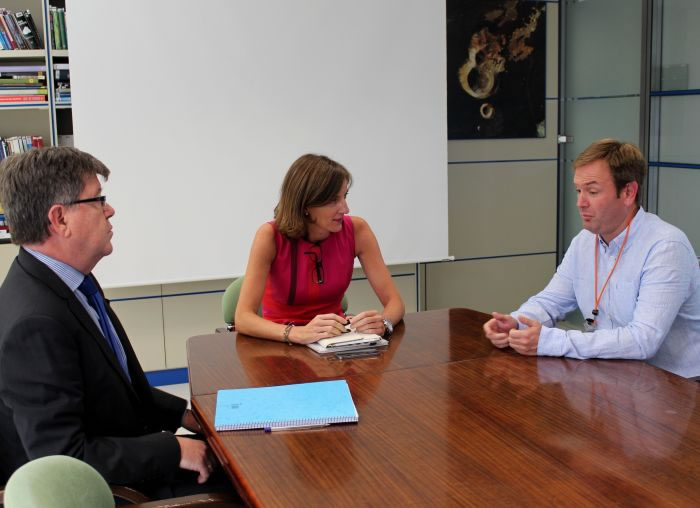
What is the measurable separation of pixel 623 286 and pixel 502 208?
136 inches

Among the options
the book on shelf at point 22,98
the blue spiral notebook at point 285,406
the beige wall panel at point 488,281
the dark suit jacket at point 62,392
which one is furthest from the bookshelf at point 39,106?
the blue spiral notebook at point 285,406

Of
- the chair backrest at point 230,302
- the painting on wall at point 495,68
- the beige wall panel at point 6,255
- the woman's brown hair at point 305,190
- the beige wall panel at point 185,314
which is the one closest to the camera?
the woman's brown hair at point 305,190

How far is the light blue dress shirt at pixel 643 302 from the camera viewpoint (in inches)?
98.3

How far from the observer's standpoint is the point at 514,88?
19.7 feet

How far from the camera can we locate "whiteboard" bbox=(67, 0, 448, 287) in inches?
184

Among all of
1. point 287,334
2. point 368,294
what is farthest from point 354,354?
point 368,294

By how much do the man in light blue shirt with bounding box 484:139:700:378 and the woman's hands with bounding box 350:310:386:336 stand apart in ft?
1.29

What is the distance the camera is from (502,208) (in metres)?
6.14

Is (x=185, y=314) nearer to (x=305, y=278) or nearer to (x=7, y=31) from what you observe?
(x=7, y=31)

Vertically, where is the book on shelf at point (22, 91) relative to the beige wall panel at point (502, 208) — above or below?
above

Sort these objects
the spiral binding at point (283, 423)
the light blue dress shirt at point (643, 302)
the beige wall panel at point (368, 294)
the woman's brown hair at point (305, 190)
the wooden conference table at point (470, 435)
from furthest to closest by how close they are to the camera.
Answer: the beige wall panel at point (368, 294)
the woman's brown hair at point (305, 190)
the light blue dress shirt at point (643, 302)
the spiral binding at point (283, 423)
the wooden conference table at point (470, 435)

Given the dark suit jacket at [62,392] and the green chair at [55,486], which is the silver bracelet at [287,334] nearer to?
the dark suit jacket at [62,392]

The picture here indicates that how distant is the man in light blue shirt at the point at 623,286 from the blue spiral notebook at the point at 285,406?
28.2 inches

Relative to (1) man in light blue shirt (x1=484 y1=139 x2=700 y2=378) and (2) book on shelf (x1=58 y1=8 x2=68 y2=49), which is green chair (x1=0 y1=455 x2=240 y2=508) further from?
(2) book on shelf (x1=58 y1=8 x2=68 y2=49)
